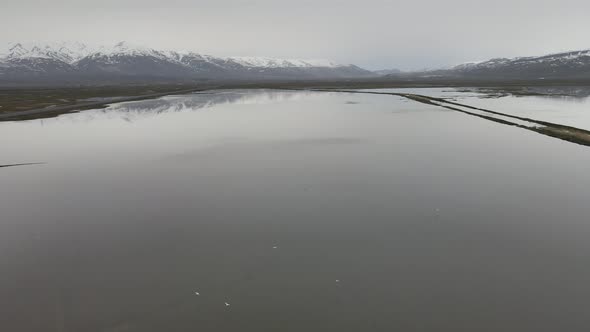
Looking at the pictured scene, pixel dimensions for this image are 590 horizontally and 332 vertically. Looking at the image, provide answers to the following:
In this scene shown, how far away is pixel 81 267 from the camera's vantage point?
13625 millimetres

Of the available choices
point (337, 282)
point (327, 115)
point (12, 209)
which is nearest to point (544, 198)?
point (337, 282)

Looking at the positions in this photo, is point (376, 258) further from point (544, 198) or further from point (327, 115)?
point (327, 115)

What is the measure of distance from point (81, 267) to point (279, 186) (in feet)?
40.1

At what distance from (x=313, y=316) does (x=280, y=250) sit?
14.1ft

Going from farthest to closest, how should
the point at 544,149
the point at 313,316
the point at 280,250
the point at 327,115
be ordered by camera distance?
1. the point at 327,115
2. the point at 544,149
3. the point at 280,250
4. the point at 313,316

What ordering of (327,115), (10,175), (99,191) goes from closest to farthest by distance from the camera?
(99,191) → (10,175) → (327,115)

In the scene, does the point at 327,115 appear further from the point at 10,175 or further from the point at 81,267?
the point at 81,267

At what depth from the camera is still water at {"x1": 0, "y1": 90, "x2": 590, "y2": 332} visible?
10938mm

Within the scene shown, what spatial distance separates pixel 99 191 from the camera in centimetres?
2273

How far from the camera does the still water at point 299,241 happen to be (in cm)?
1094

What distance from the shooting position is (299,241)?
15555 millimetres

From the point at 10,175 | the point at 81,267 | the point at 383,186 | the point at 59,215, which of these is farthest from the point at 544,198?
the point at 10,175

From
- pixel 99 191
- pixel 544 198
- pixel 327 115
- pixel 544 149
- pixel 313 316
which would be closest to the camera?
pixel 313 316

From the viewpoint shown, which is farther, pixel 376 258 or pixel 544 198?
pixel 544 198
